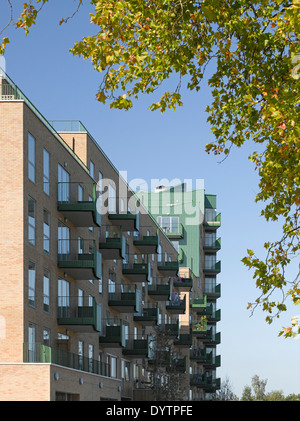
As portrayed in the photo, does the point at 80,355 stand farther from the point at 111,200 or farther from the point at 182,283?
the point at 182,283

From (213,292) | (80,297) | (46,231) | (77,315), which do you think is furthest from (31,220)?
(213,292)

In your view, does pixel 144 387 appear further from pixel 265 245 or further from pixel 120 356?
pixel 265 245

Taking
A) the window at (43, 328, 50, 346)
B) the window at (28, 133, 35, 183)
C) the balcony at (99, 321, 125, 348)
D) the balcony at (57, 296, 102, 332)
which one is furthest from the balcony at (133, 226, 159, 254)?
the window at (28, 133, 35, 183)

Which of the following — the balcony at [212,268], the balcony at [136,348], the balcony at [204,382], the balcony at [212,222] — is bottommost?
the balcony at [204,382]

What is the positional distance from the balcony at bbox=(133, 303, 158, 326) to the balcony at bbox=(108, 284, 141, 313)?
6447 mm

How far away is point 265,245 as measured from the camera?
17562 mm

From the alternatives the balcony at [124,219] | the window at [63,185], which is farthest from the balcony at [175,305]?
the window at [63,185]

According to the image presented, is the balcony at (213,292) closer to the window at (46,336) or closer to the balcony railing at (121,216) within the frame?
the balcony railing at (121,216)

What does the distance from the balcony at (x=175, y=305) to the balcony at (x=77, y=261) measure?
35110 millimetres

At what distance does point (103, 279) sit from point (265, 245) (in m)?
35.0

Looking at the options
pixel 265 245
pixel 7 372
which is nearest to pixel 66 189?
pixel 7 372

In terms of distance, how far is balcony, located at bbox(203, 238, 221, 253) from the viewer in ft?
378

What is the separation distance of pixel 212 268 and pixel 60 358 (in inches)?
3112

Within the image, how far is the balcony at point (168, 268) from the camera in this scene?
248 ft
